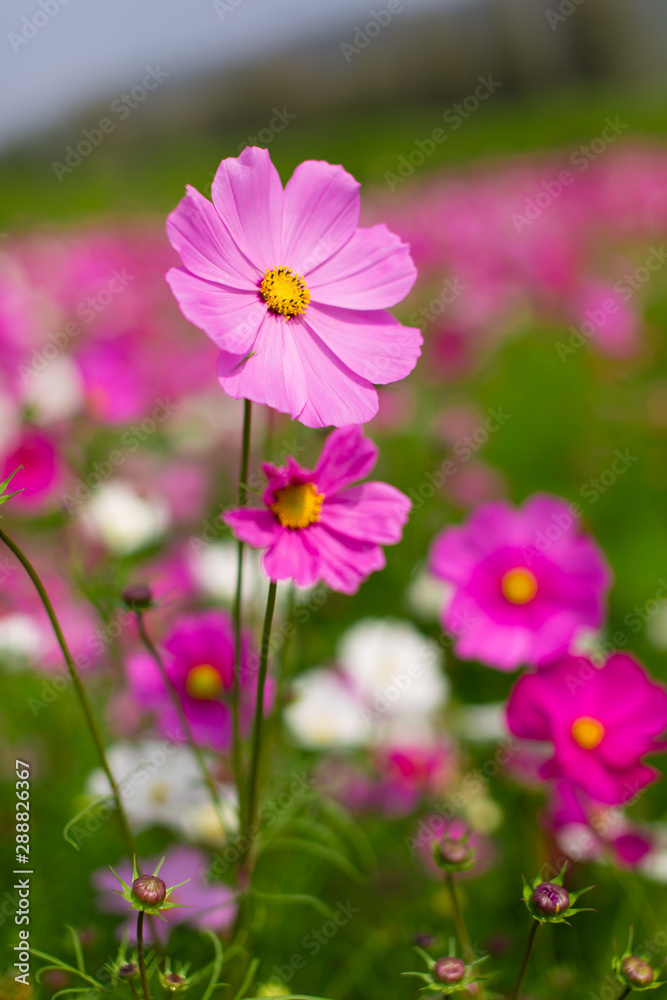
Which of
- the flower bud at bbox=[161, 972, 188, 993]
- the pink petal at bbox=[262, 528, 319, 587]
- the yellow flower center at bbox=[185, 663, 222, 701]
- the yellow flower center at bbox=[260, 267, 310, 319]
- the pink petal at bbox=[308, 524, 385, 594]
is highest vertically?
the yellow flower center at bbox=[260, 267, 310, 319]

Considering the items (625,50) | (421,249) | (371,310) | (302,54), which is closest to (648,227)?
(421,249)

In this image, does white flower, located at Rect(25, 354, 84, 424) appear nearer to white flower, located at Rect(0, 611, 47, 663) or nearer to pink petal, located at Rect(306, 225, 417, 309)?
white flower, located at Rect(0, 611, 47, 663)

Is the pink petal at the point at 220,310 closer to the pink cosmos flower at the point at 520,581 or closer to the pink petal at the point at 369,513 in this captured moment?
the pink petal at the point at 369,513

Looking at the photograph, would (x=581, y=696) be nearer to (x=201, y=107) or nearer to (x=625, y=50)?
(x=625, y=50)

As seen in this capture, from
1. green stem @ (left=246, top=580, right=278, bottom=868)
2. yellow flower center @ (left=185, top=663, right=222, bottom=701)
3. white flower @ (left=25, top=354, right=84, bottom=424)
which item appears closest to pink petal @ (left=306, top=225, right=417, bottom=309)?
green stem @ (left=246, top=580, right=278, bottom=868)

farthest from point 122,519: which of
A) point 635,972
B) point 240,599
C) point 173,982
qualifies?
point 635,972

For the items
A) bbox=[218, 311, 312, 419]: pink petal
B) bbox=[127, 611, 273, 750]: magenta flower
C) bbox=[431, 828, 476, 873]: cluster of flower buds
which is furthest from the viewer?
bbox=[127, 611, 273, 750]: magenta flower

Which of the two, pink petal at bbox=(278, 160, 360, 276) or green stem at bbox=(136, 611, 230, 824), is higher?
pink petal at bbox=(278, 160, 360, 276)

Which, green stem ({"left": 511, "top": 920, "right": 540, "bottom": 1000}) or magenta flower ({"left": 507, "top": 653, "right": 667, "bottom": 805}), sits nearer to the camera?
green stem ({"left": 511, "top": 920, "right": 540, "bottom": 1000})
